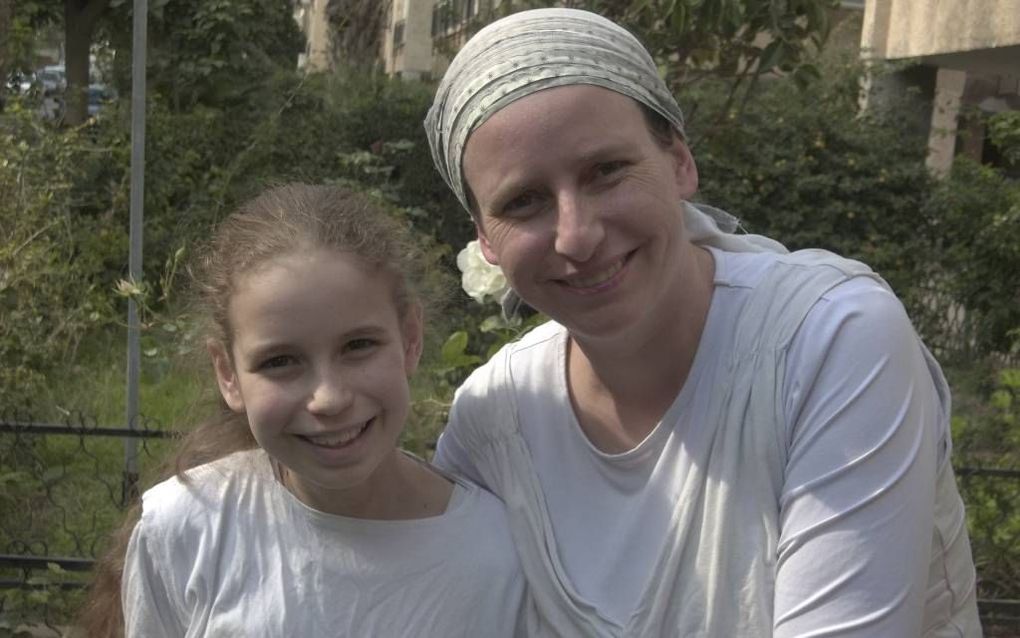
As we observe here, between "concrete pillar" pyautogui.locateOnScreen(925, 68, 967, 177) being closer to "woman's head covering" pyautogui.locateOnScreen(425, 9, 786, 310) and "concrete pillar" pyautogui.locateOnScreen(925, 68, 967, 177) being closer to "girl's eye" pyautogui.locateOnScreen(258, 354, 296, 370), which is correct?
"woman's head covering" pyautogui.locateOnScreen(425, 9, 786, 310)

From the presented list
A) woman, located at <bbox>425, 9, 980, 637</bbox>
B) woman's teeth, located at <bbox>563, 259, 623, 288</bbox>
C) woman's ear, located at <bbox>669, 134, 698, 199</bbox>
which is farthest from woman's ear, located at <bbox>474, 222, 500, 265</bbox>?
woman's ear, located at <bbox>669, 134, 698, 199</bbox>

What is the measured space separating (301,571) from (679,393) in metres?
0.64

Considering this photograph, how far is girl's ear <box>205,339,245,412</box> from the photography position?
1.87m

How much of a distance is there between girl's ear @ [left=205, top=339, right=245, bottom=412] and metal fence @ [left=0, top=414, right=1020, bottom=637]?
1256 mm

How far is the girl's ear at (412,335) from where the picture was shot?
191 centimetres

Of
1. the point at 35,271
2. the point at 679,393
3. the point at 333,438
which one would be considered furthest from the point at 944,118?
the point at 333,438

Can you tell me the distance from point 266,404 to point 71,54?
979cm

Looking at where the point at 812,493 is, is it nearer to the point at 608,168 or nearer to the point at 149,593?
the point at 608,168

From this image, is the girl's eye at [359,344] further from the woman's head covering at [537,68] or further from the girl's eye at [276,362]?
the woman's head covering at [537,68]

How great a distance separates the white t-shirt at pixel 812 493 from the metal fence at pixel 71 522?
171cm

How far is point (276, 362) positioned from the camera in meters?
1.79

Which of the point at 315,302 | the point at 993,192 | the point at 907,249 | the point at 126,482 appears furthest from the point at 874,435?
the point at 907,249

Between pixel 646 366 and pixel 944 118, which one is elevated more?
pixel 944 118

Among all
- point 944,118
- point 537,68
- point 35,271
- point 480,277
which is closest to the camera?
point 537,68
